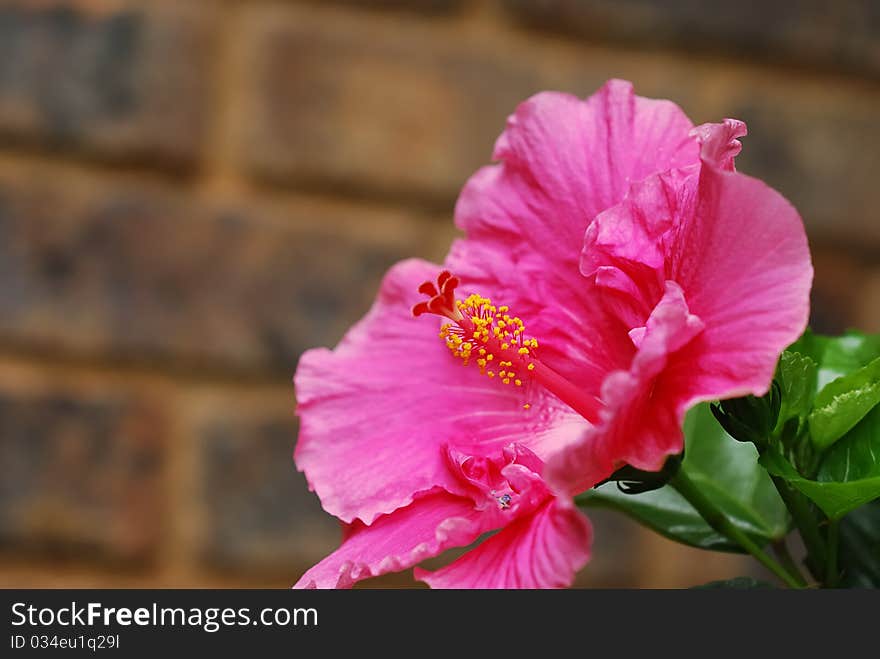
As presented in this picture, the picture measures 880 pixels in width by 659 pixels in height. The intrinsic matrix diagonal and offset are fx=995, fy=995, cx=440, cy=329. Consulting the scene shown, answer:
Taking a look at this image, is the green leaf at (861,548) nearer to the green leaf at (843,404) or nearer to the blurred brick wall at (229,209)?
the green leaf at (843,404)

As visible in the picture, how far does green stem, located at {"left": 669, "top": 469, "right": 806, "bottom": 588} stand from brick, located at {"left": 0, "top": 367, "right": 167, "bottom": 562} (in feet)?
3.09

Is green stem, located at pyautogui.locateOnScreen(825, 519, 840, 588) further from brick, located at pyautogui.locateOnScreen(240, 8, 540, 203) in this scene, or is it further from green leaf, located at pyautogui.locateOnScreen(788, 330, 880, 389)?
brick, located at pyautogui.locateOnScreen(240, 8, 540, 203)

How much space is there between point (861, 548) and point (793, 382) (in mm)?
92

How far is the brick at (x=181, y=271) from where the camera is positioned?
1195 millimetres

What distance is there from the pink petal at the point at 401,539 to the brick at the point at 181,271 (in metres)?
0.87

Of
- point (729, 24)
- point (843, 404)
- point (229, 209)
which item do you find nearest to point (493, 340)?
point (843, 404)

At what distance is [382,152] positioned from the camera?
1.24 m

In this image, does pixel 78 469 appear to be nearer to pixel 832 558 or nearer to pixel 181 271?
pixel 181 271

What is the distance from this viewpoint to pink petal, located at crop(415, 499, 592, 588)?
0.92ft

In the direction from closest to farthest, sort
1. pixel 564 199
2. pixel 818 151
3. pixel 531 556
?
pixel 531 556 < pixel 564 199 < pixel 818 151

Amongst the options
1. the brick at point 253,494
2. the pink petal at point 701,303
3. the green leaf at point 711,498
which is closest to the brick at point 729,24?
the brick at point 253,494

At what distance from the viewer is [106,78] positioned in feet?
3.97

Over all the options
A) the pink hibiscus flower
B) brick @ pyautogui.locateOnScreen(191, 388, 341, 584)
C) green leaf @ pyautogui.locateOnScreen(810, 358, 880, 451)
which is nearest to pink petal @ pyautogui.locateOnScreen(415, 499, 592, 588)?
the pink hibiscus flower

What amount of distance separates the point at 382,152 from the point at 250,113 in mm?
169
